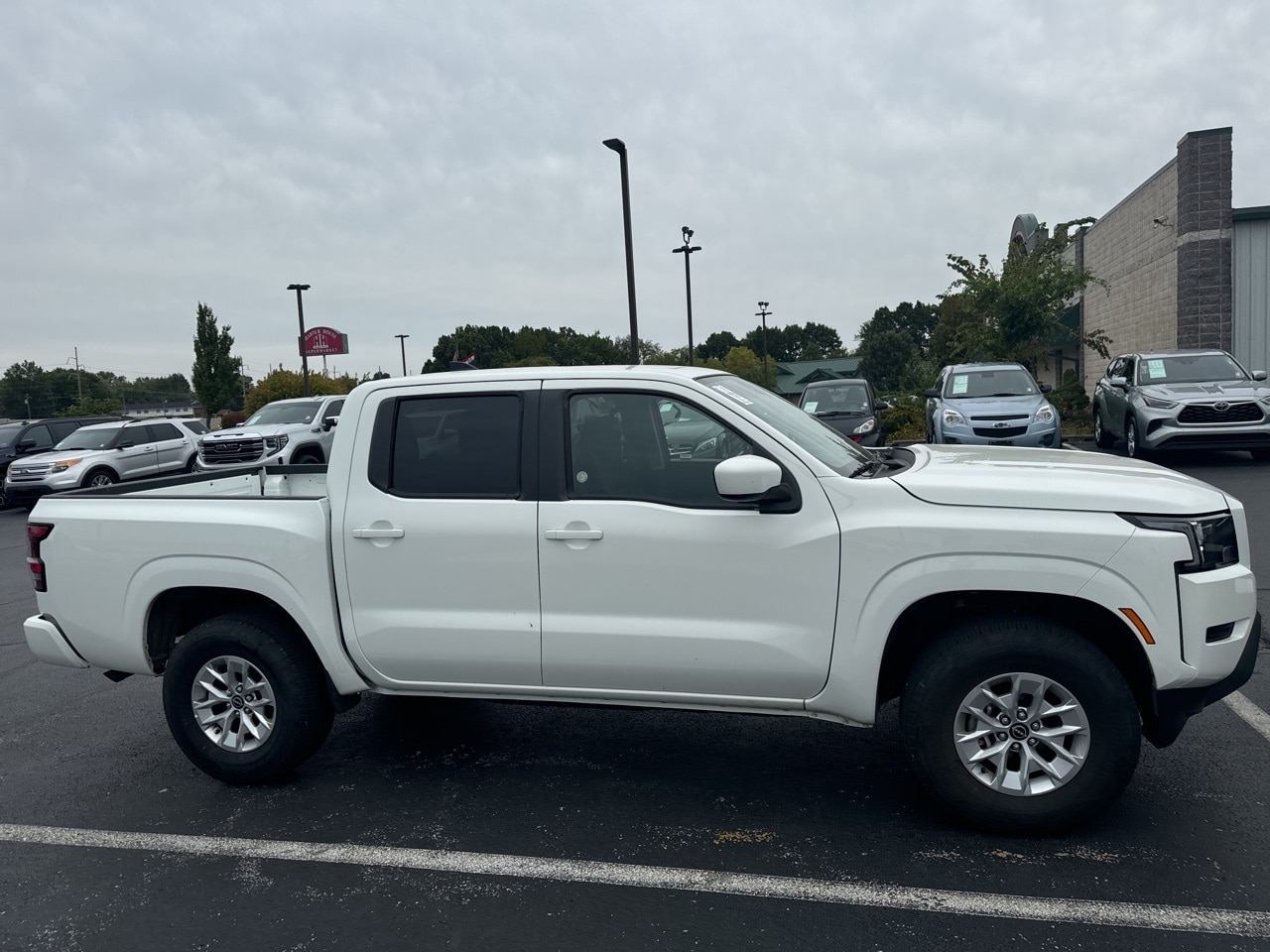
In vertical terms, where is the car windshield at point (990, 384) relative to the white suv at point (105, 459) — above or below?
above

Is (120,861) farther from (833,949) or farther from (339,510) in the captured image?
(833,949)

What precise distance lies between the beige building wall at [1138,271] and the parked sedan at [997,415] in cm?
954

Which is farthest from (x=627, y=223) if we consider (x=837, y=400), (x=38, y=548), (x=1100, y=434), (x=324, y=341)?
(x=324, y=341)

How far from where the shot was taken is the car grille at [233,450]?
1983cm

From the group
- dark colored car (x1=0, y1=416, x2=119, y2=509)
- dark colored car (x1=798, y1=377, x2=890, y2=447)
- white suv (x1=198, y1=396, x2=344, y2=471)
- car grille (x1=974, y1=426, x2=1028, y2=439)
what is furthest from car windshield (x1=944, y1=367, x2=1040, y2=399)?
dark colored car (x1=0, y1=416, x2=119, y2=509)

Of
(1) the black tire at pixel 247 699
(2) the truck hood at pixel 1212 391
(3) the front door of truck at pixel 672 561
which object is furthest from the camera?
(2) the truck hood at pixel 1212 391

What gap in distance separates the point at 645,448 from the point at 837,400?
15.0m

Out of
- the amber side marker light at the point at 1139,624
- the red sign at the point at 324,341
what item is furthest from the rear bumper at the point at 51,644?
the red sign at the point at 324,341

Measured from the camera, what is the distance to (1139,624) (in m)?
3.62

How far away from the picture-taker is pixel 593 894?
3551 millimetres

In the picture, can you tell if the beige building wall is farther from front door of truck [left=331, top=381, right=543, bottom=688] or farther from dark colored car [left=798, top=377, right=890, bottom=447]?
front door of truck [left=331, top=381, right=543, bottom=688]

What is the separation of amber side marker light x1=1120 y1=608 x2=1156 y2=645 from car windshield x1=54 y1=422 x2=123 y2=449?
21179 mm

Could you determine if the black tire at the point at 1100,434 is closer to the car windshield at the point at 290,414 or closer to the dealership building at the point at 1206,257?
the dealership building at the point at 1206,257

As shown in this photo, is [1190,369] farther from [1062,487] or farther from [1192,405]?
[1062,487]
